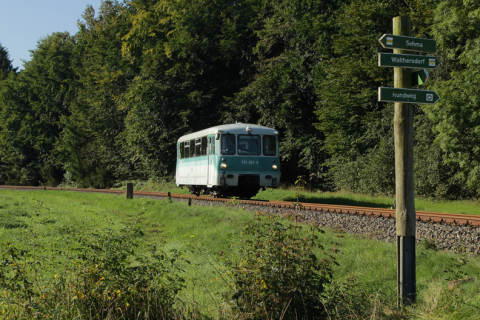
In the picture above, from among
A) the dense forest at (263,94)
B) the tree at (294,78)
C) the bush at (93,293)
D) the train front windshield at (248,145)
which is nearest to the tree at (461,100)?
the dense forest at (263,94)

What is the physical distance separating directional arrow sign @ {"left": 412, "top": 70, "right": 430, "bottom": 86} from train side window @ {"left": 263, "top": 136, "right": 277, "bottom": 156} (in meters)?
12.8

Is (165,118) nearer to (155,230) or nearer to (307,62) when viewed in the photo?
(307,62)

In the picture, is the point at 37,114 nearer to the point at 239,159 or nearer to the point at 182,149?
the point at 182,149

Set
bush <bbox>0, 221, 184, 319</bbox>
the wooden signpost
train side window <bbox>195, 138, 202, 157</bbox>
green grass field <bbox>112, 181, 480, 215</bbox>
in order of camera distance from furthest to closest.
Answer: train side window <bbox>195, 138, 202, 157</bbox>, green grass field <bbox>112, 181, 480, 215</bbox>, the wooden signpost, bush <bbox>0, 221, 184, 319</bbox>

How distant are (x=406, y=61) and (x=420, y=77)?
319 millimetres

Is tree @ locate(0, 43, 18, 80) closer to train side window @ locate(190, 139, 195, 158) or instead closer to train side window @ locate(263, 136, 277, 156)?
train side window @ locate(190, 139, 195, 158)

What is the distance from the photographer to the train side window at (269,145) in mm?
19453

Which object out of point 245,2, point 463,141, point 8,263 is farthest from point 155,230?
point 245,2

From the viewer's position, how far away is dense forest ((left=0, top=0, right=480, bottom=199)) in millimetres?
22203

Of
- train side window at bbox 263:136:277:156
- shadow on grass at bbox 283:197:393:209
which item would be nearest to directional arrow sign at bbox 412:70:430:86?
shadow on grass at bbox 283:197:393:209

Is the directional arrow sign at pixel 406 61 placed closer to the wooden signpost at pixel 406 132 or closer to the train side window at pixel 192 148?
the wooden signpost at pixel 406 132

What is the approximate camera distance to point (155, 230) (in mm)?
14422

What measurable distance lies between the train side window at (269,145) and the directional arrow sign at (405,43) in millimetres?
13046

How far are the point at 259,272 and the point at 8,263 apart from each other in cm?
307
